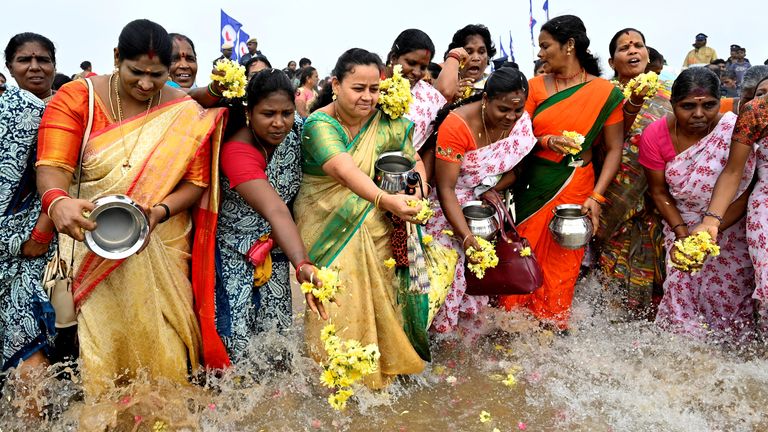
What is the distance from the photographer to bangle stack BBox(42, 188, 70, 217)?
9.52 ft

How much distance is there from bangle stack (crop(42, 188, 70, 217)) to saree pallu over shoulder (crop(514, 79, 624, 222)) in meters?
3.21

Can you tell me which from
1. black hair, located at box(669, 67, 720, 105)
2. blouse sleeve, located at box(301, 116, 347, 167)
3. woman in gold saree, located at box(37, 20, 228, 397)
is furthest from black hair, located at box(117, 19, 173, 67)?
black hair, located at box(669, 67, 720, 105)

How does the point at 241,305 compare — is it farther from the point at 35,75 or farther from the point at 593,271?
the point at 593,271

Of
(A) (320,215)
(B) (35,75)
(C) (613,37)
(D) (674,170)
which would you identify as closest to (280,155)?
(A) (320,215)

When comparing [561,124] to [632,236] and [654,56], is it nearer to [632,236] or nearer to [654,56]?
[632,236]

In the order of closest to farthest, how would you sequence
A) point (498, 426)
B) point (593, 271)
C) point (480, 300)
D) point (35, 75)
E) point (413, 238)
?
1. point (498, 426)
2. point (413, 238)
3. point (35, 75)
4. point (480, 300)
5. point (593, 271)

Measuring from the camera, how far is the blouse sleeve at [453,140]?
14.2 ft

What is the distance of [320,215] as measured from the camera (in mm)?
3844

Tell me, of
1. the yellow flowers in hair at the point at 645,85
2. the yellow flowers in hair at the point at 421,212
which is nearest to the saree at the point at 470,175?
the yellow flowers in hair at the point at 645,85

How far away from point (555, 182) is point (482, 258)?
0.94m

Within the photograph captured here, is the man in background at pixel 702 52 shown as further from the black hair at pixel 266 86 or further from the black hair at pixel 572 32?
the black hair at pixel 266 86

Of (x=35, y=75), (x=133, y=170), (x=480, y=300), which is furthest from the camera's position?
(x=480, y=300)

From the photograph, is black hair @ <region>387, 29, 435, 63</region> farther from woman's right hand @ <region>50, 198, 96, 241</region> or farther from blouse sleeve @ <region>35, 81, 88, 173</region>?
woman's right hand @ <region>50, 198, 96, 241</region>

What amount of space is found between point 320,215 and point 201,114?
912 millimetres
